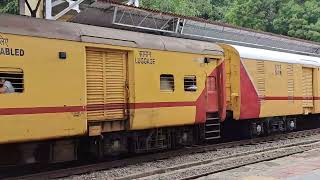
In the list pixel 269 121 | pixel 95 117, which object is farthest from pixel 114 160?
pixel 269 121

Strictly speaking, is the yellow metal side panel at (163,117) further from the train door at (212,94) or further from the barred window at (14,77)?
the barred window at (14,77)

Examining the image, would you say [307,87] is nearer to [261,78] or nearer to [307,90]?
[307,90]

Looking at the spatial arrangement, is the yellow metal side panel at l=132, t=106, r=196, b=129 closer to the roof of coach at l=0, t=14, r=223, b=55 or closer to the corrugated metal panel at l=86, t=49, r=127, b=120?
the corrugated metal panel at l=86, t=49, r=127, b=120

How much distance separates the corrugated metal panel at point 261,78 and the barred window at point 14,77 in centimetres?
917

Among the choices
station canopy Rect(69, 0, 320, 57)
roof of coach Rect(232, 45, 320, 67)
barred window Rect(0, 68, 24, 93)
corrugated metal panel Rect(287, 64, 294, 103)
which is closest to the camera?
barred window Rect(0, 68, 24, 93)

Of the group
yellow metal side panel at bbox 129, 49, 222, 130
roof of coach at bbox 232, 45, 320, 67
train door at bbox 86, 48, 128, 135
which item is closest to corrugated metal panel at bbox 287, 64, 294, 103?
roof of coach at bbox 232, 45, 320, 67

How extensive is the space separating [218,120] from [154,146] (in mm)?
2572

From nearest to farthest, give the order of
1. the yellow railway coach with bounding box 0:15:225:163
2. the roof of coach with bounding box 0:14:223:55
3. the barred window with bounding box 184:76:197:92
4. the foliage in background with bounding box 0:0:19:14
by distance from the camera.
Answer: the yellow railway coach with bounding box 0:15:225:163 < the roof of coach with bounding box 0:14:223:55 < the barred window with bounding box 184:76:197:92 < the foliage in background with bounding box 0:0:19:14

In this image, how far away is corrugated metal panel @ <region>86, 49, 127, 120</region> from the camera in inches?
417

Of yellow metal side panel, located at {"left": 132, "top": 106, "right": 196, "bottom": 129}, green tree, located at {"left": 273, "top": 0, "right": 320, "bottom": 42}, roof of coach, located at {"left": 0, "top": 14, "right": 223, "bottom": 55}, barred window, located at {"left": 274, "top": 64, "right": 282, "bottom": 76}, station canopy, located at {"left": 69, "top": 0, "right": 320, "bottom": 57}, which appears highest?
green tree, located at {"left": 273, "top": 0, "right": 320, "bottom": 42}

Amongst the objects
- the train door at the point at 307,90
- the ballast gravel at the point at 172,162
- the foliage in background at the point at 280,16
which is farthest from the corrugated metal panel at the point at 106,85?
the foliage in background at the point at 280,16

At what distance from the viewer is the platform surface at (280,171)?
905 centimetres

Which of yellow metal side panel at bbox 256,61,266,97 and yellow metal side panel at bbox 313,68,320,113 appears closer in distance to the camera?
yellow metal side panel at bbox 256,61,266,97

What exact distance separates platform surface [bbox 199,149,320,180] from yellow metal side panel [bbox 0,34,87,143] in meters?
3.01
